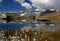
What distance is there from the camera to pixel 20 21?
295 cm

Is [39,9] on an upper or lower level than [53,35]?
upper

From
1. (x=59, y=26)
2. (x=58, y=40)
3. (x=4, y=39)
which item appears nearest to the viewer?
(x=4, y=39)

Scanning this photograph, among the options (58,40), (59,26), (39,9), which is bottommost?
(58,40)

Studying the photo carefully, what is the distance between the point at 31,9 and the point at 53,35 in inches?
28.5

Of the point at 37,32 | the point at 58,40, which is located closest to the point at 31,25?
the point at 37,32

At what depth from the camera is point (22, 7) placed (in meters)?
3.03

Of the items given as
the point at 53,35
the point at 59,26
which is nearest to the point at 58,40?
the point at 53,35

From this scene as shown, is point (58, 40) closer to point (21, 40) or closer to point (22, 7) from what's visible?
point (21, 40)

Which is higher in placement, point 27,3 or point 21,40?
point 27,3

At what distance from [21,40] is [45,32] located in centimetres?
55

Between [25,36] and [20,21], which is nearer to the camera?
[25,36]

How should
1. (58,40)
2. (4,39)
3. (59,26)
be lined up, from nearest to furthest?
(4,39)
(58,40)
(59,26)

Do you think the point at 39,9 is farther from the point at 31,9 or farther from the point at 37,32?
the point at 37,32

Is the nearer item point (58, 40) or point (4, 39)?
point (4, 39)
